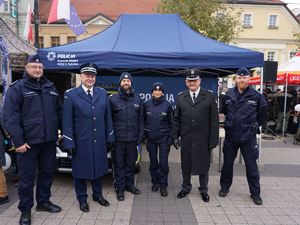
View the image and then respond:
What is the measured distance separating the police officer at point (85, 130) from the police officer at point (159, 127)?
0.86m

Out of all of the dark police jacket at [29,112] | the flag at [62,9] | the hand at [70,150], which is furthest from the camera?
the flag at [62,9]

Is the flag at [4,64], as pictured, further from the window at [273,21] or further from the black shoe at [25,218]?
the window at [273,21]

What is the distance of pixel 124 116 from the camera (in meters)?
5.12

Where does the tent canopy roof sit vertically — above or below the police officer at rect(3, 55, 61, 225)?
above

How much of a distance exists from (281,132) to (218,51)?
8.02 m

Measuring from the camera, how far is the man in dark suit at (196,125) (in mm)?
5023

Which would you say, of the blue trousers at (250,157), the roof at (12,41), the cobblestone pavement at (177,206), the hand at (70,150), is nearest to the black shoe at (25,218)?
the cobblestone pavement at (177,206)

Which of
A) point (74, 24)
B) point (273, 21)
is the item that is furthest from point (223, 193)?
point (273, 21)

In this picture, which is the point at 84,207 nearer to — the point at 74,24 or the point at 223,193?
the point at 223,193

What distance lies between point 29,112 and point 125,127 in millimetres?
1482

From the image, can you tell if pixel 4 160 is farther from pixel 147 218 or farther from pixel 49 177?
pixel 147 218

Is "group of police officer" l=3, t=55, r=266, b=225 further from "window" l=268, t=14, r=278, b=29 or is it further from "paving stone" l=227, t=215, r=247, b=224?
"window" l=268, t=14, r=278, b=29

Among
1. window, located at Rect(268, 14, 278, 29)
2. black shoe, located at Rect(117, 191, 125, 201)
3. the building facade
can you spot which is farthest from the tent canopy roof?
window, located at Rect(268, 14, 278, 29)

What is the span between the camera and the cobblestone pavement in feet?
14.6
